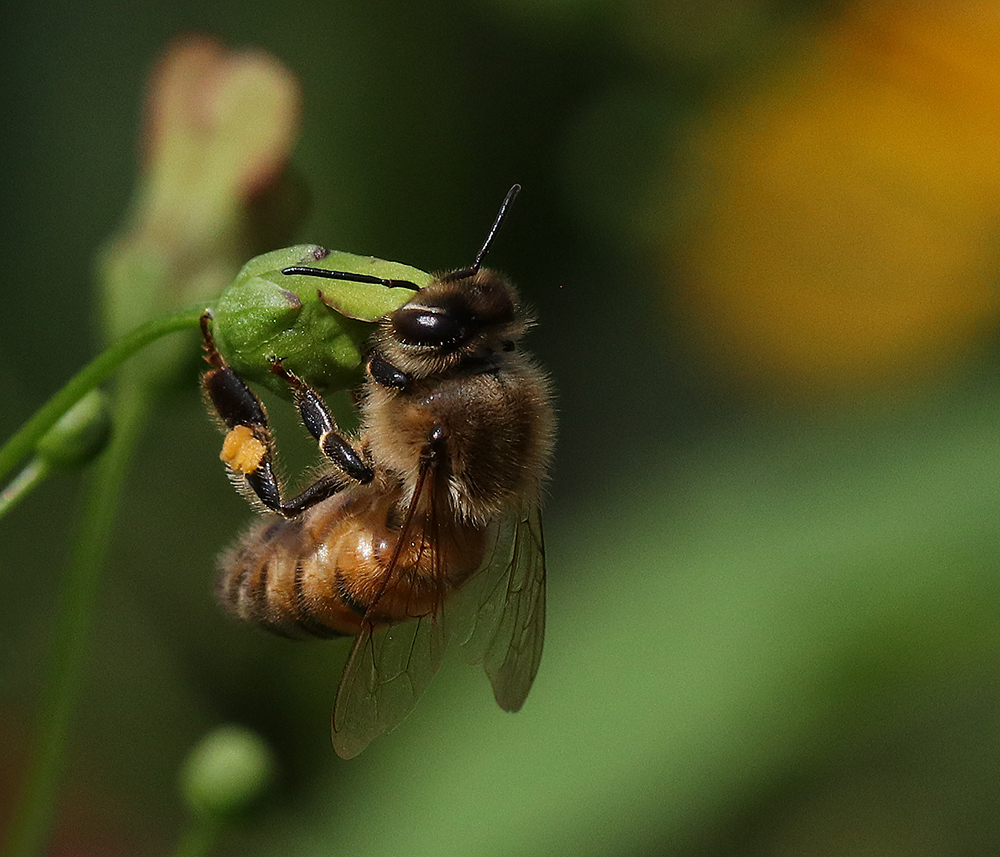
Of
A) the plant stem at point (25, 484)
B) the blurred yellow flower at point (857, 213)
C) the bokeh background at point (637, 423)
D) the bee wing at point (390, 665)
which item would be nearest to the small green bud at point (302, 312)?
the bee wing at point (390, 665)

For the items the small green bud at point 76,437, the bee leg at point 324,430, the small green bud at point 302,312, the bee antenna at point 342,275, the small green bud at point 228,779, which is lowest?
the small green bud at point 228,779

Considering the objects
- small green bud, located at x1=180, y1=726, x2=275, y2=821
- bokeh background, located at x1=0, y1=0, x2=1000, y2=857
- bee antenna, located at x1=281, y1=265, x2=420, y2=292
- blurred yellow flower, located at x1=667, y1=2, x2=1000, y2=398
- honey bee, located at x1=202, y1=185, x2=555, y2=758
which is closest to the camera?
bee antenna, located at x1=281, y1=265, x2=420, y2=292

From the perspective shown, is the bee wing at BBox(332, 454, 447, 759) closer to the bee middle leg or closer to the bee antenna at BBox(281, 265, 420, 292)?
the bee middle leg

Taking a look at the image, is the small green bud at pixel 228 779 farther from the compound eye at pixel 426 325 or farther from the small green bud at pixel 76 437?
the compound eye at pixel 426 325

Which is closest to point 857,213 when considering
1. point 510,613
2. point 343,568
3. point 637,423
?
point 637,423

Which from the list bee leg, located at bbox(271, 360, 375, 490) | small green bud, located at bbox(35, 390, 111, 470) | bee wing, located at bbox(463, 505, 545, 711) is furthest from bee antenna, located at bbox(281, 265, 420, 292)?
bee wing, located at bbox(463, 505, 545, 711)

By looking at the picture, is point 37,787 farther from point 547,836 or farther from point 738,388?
point 738,388
